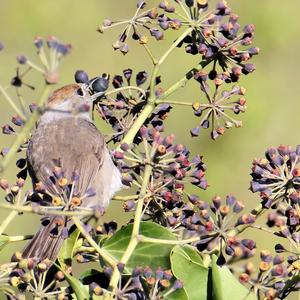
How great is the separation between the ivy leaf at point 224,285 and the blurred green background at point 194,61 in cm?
423

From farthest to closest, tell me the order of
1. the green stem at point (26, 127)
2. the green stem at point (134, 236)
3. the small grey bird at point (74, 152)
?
the small grey bird at point (74, 152) < the green stem at point (134, 236) < the green stem at point (26, 127)

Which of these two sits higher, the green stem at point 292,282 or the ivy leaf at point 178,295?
the ivy leaf at point 178,295

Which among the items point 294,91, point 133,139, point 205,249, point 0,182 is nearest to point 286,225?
point 205,249

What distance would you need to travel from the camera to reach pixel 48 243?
10.4ft

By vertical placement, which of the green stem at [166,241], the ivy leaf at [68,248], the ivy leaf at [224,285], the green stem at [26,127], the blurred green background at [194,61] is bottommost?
the blurred green background at [194,61]

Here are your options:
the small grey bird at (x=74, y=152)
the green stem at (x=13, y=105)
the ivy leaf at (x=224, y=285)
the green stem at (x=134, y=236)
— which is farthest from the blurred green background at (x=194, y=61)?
the green stem at (x=13, y=105)

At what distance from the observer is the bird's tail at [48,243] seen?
2939 mm

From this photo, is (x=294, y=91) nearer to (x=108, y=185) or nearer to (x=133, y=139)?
(x=108, y=185)

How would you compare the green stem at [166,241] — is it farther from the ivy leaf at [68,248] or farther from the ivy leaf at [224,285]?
the ivy leaf at [68,248]

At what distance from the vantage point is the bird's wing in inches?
168

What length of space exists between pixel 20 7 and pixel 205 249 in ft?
20.5

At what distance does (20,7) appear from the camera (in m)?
8.48

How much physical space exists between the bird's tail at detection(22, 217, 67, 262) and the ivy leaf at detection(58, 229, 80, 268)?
0.11ft

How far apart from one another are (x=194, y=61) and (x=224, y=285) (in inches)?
201
